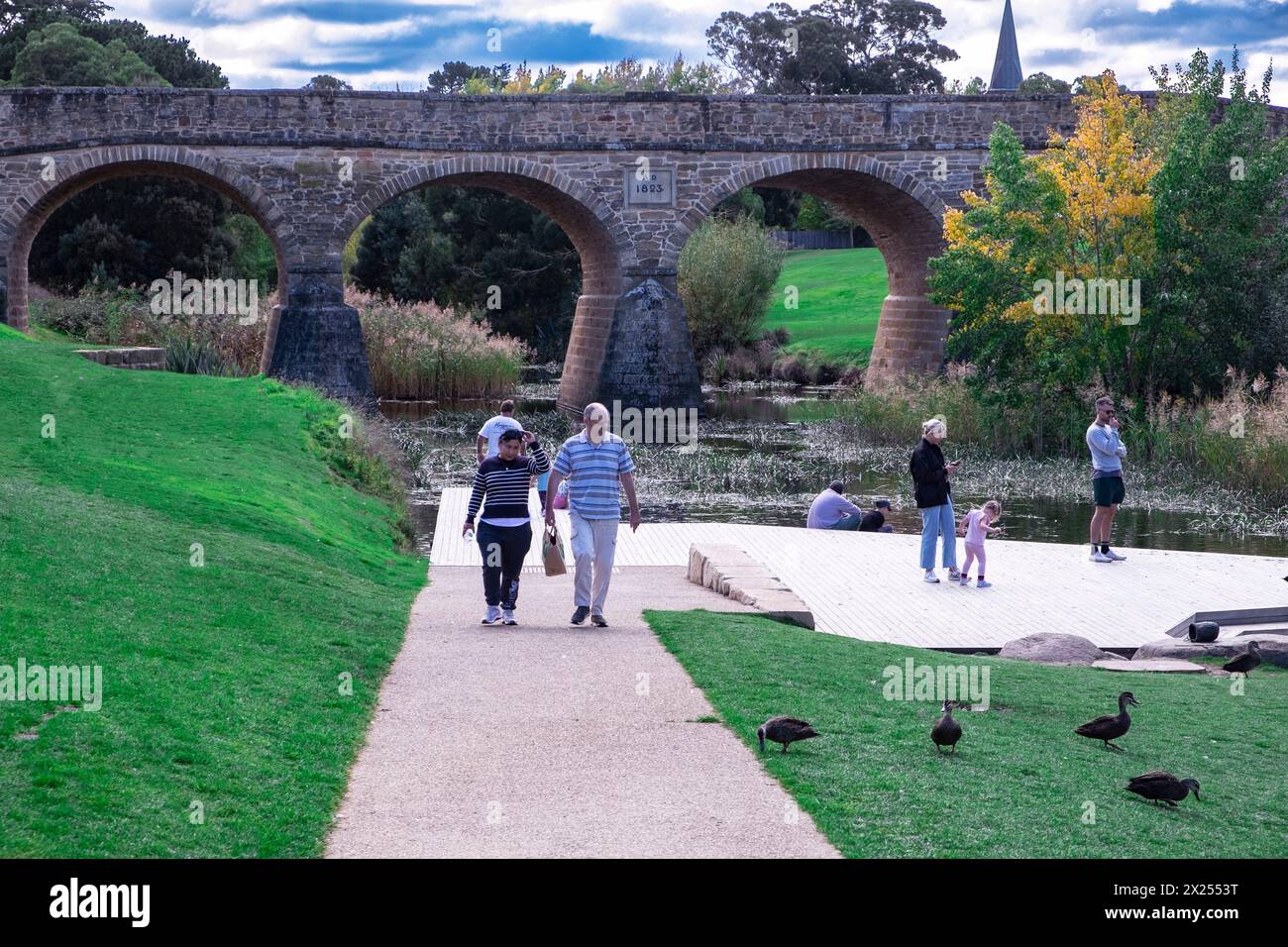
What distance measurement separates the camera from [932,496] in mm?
14477

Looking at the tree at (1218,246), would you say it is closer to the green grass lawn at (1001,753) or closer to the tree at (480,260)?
the green grass lawn at (1001,753)

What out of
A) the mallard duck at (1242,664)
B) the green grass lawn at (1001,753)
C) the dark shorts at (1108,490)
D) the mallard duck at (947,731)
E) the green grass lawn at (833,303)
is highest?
the green grass lawn at (833,303)

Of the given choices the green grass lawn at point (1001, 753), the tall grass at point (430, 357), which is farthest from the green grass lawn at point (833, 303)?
the green grass lawn at point (1001, 753)

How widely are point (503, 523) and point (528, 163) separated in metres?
23.3

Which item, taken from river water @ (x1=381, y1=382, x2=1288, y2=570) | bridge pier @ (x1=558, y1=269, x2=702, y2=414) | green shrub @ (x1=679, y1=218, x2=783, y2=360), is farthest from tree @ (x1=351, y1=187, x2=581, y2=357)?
river water @ (x1=381, y1=382, x2=1288, y2=570)

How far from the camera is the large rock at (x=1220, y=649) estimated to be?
39.4 ft

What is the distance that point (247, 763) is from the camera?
6.87m

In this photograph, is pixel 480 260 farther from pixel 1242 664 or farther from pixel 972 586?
pixel 1242 664

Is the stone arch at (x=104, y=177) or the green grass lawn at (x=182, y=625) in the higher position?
the stone arch at (x=104, y=177)

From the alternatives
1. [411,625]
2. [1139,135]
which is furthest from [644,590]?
[1139,135]

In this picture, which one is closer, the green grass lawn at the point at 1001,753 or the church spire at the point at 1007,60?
the green grass lawn at the point at 1001,753

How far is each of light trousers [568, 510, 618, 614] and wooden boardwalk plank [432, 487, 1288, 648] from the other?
1362 millimetres

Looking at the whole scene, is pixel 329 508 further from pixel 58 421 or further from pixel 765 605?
pixel 765 605

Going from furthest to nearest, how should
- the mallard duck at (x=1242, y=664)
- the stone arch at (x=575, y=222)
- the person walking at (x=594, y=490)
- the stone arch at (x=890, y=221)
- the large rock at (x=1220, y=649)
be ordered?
the stone arch at (x=890, y=221)
the stone arch at (x=575, y=222)
the large rock at (x=1220, y=649)
the mallard duck at (x=1242, y=664)
the person walking at (x=594, y=490)
